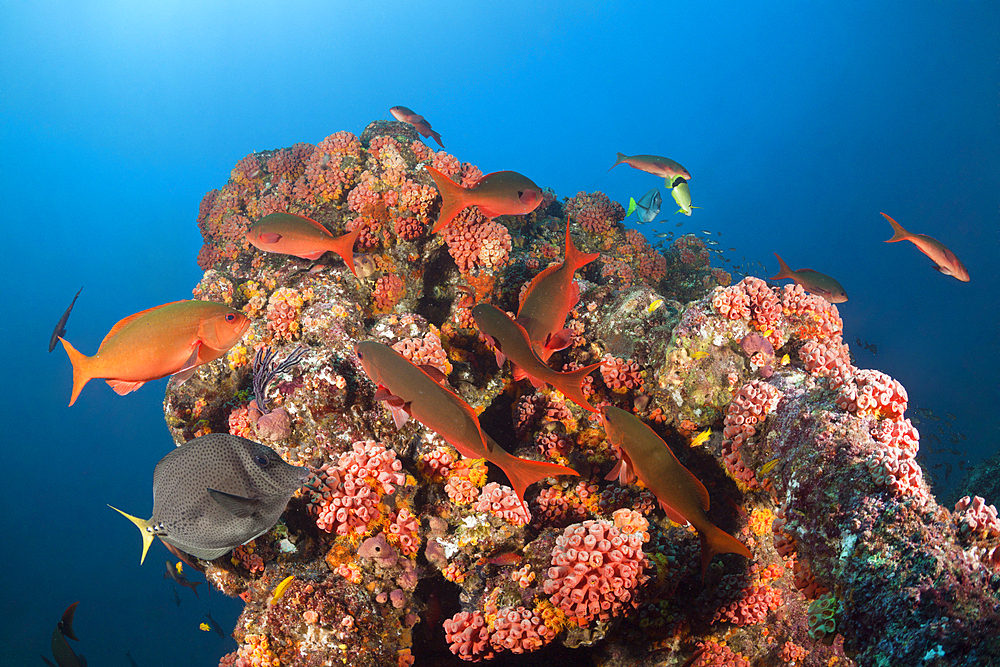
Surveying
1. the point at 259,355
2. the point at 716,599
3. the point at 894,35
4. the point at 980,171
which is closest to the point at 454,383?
the point at 259,355

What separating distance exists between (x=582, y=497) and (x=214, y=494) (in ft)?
9.69

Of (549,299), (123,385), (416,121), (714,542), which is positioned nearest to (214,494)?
(123,385)

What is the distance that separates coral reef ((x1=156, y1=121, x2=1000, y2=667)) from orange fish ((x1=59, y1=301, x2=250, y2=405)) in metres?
1.12

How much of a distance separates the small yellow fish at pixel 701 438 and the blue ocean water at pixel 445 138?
28.2ft

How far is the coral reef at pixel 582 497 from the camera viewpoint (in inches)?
83.0

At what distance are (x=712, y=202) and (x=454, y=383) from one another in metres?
93.1

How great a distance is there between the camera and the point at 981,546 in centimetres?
194

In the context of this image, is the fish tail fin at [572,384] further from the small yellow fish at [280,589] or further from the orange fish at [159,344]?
the small yellow fish at [280,589]

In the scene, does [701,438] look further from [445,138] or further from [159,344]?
[445,138]

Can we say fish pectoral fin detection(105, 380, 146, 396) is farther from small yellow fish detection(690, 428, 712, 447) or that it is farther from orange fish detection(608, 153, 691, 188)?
orange fish detection(608, 153, 691, 188)

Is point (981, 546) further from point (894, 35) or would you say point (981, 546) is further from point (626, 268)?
point (894, 35)

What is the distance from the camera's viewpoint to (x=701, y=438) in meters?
3.75

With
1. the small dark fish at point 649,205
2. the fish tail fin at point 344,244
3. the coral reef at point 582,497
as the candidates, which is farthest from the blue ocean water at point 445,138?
the fish tail fin at point 344,244

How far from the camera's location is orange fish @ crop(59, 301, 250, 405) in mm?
2234
